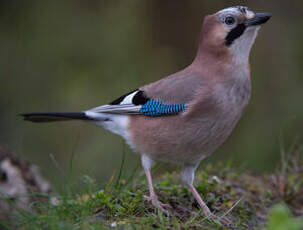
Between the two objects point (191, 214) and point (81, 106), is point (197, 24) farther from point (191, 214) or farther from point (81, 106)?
point (191, 214)

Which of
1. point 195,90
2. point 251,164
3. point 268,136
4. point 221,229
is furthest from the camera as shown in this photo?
point 268,136

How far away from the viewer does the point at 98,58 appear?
8.29m

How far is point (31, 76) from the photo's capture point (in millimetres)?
8625

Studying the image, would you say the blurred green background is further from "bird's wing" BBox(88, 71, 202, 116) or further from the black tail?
"bird's wing" BBox(88, 71, 202, 116)

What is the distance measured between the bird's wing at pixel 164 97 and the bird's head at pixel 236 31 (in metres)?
0.38

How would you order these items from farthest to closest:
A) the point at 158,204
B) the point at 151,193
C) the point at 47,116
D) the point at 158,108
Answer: the point at 47,116, the point at 158,108, the point at 151,193, the point at 158,204

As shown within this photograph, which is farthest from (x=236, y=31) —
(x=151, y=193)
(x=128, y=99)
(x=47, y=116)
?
(x=47, y=116)

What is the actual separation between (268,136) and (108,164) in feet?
8.64

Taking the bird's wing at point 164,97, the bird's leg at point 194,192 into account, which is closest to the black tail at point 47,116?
the bird's wing at point 164,97

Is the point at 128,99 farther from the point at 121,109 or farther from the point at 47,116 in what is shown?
the point at 47,116

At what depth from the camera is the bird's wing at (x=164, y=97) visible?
4098 millimetres

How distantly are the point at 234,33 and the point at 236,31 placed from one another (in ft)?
0.08

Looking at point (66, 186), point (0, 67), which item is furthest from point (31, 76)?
point (66, 186)

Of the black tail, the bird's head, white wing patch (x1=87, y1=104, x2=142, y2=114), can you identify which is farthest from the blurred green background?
the bird's head
